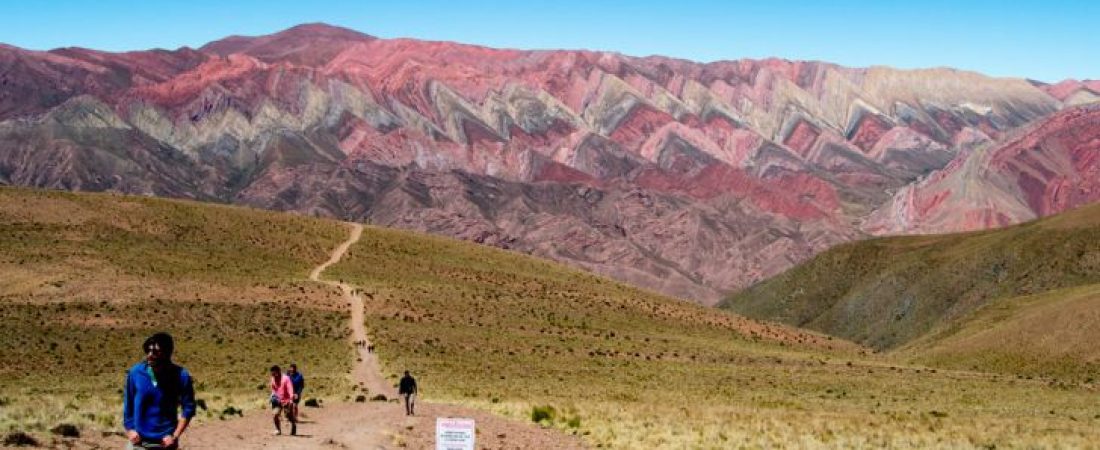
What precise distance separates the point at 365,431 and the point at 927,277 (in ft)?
463

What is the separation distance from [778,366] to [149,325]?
39.3 meters

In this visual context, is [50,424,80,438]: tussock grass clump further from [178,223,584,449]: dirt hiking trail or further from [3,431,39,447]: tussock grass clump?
[3,431,39,447]: tussock grass clump

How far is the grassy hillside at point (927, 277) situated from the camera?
14188 centimetres

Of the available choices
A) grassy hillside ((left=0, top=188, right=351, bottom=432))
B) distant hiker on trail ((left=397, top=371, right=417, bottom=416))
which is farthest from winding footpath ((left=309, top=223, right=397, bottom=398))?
distant hiker on trail ((left=397, top=371, right=417, bottom=416))

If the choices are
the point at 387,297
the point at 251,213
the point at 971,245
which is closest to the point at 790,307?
the point at 971,245

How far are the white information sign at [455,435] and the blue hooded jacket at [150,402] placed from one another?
5.20 metres

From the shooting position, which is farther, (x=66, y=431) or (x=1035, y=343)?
(x=1035, y=343)

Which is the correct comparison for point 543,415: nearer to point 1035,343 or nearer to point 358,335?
point 358,335

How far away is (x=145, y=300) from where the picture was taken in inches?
3093

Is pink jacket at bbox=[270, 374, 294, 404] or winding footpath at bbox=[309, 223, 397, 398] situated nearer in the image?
pink jacket at bbox=[270, 374, 294, 404]

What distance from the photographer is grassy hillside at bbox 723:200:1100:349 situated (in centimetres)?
14188

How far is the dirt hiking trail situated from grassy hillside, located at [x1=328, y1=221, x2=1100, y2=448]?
184 cm

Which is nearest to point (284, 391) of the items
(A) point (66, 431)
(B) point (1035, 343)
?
(A) point (66, 431)

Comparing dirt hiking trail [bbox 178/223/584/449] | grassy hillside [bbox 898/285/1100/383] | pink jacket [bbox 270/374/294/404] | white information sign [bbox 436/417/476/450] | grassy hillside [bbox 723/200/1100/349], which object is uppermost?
grassy hillside [bbox 723/200/1100/349]
